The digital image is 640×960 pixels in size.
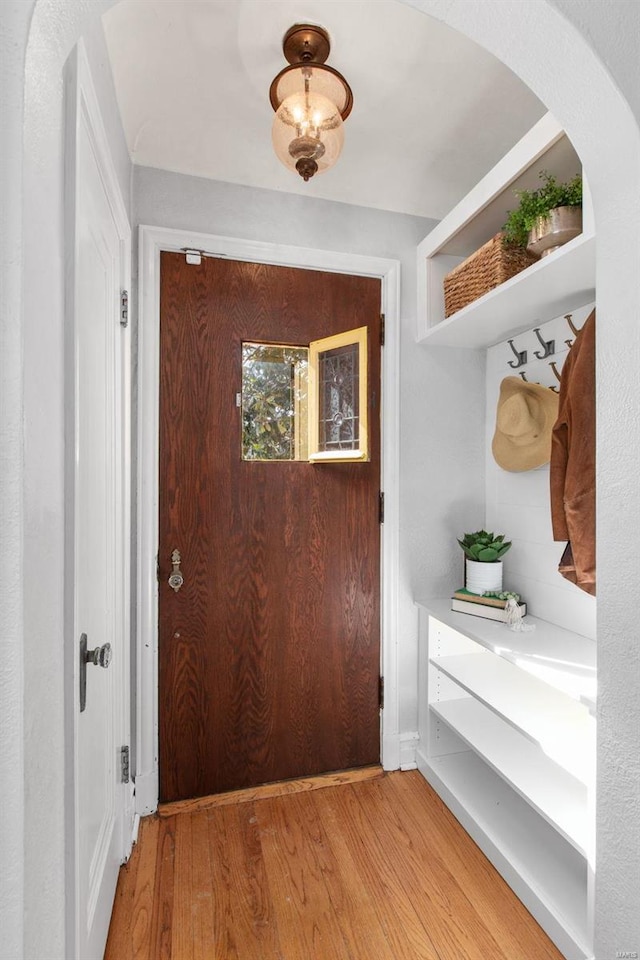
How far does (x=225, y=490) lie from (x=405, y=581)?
2.86 feet

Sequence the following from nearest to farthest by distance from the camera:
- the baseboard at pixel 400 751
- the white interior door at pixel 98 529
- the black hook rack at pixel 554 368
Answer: the white interior door at pixel 98 529, the black hook rack at pixel 554 368, the baseboard at pixel 400 751

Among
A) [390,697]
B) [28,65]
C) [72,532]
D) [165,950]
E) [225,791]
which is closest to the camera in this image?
[28,65]

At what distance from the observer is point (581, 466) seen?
4.32 ft

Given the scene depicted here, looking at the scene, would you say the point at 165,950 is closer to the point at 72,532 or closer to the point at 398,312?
the point at 72,532

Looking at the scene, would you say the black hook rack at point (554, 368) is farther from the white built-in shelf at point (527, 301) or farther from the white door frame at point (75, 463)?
the white door frame at point (75, 463)

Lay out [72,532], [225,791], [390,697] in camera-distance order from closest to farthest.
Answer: [72,532]
[225,791]
[390,697]

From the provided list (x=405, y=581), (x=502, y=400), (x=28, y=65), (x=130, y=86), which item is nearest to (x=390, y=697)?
(x=405, y=581)

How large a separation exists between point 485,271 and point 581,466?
0.80 m

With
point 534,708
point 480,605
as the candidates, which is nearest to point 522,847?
point 534,708

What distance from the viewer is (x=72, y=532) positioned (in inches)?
34.3

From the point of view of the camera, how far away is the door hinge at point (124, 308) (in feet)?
5.33

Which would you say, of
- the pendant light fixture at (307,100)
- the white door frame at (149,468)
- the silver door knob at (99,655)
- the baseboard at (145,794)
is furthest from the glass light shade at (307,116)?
the baseboard at (145,794)

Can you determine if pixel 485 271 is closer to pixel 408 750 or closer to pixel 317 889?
pixel 408 750

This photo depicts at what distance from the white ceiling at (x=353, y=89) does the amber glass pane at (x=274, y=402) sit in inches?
26.7
